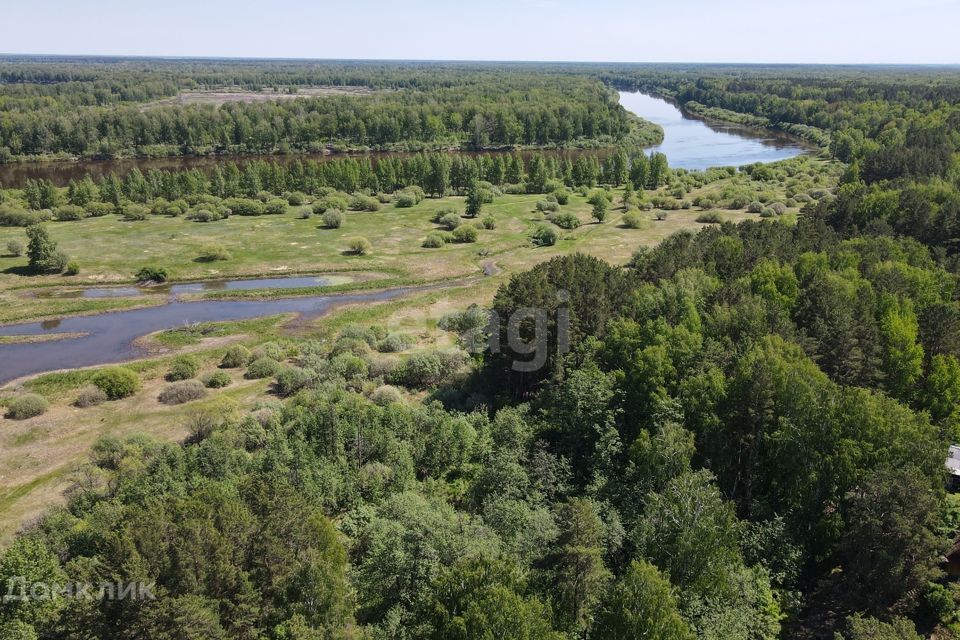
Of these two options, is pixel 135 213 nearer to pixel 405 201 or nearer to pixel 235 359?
pixel 405 201

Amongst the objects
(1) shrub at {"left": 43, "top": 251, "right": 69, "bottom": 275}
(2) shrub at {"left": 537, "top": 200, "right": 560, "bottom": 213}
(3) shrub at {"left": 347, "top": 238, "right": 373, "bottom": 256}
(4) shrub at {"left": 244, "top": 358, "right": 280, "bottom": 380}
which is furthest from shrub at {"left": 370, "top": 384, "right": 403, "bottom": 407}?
(2) shrub at {"left": 537, "top": 200, "right": 560, "bottom": 213}

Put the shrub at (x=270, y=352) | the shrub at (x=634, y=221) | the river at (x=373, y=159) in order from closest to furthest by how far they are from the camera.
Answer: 1. the shrub at (x=270, y=352)
2. the shrub at (x=634, y=221)
3. the river at (x=373, y=159)

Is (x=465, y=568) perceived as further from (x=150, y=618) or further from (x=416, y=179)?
(x=416, y=179)

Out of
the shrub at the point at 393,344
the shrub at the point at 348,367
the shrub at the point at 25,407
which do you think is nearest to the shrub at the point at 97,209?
the shrub at the point at 25,407

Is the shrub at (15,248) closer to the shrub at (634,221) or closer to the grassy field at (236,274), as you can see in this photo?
the grassy field at (236,274)

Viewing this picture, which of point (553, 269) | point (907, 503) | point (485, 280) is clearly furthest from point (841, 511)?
point (485, 280)

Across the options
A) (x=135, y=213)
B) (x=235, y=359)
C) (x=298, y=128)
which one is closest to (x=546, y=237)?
(x=235, y=359)

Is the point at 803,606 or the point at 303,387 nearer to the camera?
the point at 803,606
